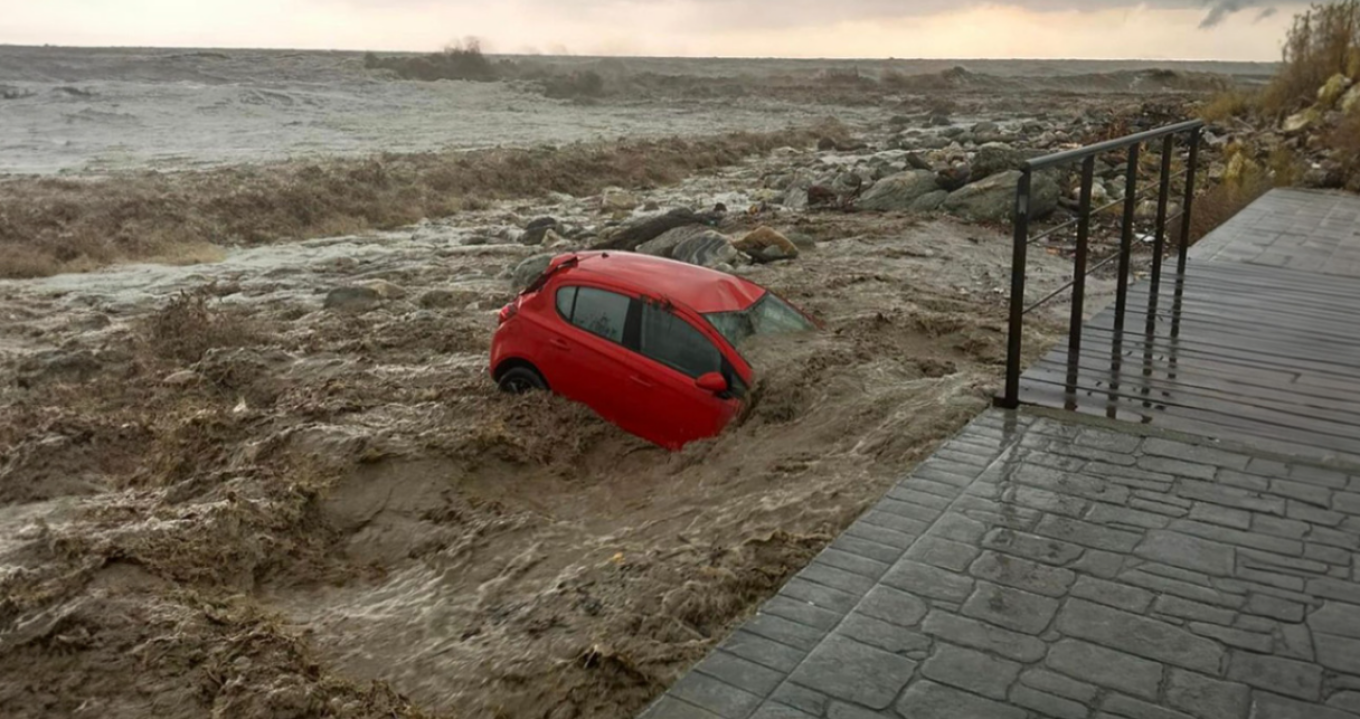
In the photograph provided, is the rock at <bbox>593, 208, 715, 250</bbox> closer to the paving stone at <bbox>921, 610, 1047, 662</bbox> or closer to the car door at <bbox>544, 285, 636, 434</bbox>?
the car door at <bbox>544, 285, 636, 434</bbox>

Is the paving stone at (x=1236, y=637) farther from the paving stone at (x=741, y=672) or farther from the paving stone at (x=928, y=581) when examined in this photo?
the paving stone at (x=741, y=672)

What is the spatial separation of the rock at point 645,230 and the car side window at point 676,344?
34.0ft

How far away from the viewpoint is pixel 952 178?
75.3 feet

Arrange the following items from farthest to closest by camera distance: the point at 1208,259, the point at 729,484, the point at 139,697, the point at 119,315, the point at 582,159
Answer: the point at 582,159 < the point at 119,315 < the point at 1208,259 < the point at 729,484 < the point at 139,697

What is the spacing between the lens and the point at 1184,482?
201 inches

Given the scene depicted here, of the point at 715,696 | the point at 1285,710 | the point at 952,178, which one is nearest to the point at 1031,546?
the point at 1285,710

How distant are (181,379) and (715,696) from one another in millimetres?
10700

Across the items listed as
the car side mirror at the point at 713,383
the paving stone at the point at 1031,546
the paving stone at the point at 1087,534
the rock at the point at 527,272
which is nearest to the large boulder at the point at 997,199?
the rock at the point at 527,272

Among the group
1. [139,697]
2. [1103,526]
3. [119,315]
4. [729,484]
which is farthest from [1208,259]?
[119,315]

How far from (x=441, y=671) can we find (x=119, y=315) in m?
13.1

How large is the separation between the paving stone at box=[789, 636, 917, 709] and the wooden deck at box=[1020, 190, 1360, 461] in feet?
9.65

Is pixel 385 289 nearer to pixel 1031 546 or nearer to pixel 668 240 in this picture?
pixel 668 240

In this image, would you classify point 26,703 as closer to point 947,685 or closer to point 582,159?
point 947,685

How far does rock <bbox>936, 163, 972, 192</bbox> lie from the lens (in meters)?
22.8
